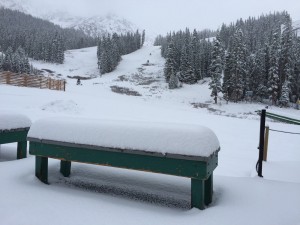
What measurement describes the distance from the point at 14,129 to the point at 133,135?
3.28m

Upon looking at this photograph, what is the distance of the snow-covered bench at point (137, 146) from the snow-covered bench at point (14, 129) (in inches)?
61.2

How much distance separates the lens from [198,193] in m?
3.48

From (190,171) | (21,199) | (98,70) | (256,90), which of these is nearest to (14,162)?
(21,199)

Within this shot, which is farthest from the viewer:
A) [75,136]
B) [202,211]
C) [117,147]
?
Answer: [75,136]

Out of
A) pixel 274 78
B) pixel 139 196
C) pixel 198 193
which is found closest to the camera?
pixel 198 193

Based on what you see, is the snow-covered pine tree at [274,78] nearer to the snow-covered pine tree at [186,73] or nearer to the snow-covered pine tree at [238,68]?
the snow-covered pine tree at [238,68]

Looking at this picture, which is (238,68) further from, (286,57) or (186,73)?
(186,73)

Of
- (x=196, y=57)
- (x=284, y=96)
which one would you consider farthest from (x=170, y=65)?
(x=284, y=96)

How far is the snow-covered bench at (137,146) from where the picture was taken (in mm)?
3361

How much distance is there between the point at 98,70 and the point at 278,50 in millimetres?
64959

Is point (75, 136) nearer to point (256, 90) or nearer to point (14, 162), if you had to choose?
point (14, 162)

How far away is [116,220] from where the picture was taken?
3203mm

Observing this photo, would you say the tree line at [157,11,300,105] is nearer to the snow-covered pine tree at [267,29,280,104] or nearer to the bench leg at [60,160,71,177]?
the snow-covered pine tree at [267,29,280,104]

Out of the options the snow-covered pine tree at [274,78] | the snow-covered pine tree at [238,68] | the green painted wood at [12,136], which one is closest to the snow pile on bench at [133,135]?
the green painted wood at [12,136]
